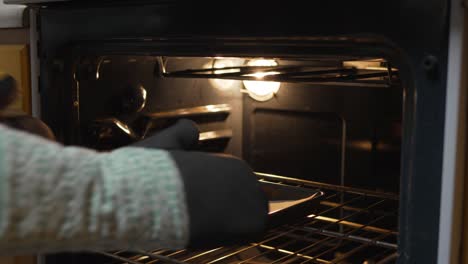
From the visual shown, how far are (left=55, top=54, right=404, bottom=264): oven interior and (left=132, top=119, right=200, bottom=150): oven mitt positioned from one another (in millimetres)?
376

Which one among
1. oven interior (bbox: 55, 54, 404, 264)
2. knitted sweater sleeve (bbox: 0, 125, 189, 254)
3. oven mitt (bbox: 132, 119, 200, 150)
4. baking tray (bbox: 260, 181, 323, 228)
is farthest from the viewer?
oven interior (bbox: 55, 54, 404, 264)

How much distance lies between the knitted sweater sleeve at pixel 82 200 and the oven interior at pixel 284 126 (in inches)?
19.3

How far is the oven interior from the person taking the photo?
43.4 inches

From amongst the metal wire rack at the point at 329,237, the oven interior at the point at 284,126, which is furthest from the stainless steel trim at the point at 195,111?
the metal wire rack at the point at 329,237

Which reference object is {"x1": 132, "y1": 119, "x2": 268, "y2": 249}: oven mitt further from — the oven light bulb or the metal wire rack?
the oven light bulb

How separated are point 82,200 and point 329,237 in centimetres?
78

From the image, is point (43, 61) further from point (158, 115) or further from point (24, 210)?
point (24, 210)

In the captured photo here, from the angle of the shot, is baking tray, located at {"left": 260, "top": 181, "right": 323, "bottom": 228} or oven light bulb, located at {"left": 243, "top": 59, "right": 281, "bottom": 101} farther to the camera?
oven light bulb, located at {"left": 243, "top": 59, "right": 281, "bottom": 101}

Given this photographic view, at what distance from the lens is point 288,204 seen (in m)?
0.87

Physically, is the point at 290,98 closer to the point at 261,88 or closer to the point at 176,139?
the point at 261,88

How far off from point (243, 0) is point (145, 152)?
0.31 meters

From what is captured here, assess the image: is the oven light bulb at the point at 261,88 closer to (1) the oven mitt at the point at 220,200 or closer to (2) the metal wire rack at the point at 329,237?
(2) the metal wire rack at the point at 329,237

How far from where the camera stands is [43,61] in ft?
3.48

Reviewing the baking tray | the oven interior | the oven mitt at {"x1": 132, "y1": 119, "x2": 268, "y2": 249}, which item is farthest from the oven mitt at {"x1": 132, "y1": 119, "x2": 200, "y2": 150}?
the oven interior
